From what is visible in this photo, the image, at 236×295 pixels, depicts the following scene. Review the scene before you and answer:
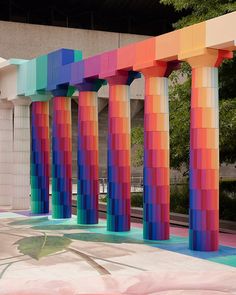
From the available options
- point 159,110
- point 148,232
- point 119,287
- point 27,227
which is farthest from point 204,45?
point 27,227

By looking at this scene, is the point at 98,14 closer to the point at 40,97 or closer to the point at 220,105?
the point at 40,97

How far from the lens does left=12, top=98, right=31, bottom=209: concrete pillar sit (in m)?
20.1

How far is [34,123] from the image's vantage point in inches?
760

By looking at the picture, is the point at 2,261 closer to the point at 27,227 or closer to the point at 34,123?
the point at 27,227

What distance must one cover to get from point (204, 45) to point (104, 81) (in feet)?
16.8

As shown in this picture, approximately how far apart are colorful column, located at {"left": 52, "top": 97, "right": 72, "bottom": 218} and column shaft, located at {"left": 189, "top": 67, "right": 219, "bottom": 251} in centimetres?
678

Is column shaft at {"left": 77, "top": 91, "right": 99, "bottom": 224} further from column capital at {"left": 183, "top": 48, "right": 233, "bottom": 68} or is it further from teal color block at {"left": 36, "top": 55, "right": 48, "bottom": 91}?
column capital at {"left": 183, "top": 48, "right": 233, "bottom": 68}

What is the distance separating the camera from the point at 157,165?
519 inches

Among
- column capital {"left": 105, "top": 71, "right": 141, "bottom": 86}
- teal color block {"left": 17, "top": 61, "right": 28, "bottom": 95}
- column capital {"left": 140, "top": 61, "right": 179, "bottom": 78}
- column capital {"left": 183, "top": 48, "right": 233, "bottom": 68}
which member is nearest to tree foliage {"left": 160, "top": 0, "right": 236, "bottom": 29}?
column capital {"left": 105, "top": 71, "right": 141, "bottom": 86}

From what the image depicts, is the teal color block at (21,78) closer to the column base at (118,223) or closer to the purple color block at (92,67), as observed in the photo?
the purple color block at (92,67)

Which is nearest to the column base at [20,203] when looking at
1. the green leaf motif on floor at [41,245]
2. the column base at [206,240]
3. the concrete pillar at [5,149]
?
the concrete pillar at [5,149]

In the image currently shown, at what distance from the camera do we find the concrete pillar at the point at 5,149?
70.3 feet

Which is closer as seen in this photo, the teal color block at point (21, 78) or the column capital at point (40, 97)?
the column capital at point (40, 97)

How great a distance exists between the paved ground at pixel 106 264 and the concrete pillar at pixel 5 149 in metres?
6.80
